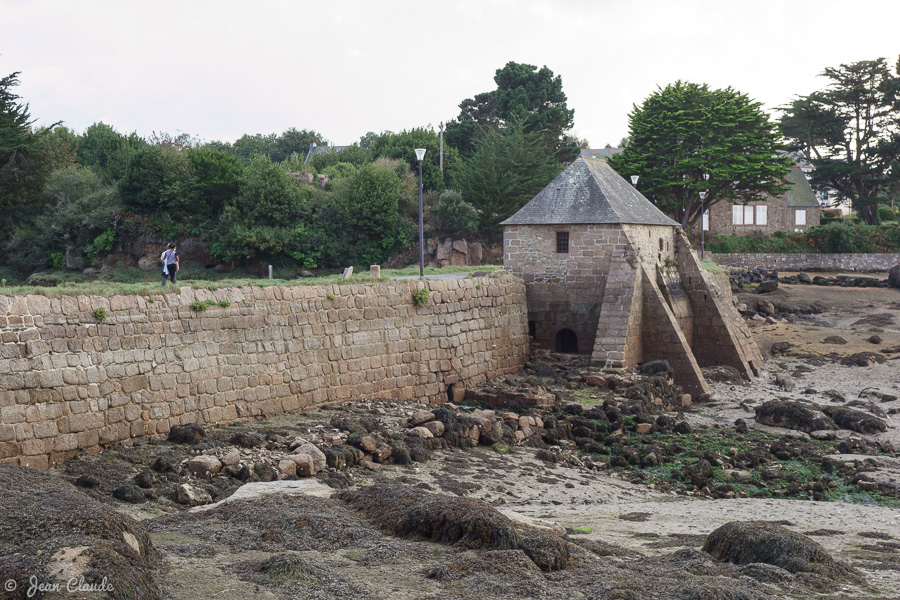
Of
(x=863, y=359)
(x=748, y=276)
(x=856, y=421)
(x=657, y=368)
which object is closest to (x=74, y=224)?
(x=657, y=368)

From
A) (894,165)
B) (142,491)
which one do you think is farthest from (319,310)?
(894,165)

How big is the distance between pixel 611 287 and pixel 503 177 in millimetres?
22060

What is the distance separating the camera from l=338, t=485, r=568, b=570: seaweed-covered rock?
26.3 ft

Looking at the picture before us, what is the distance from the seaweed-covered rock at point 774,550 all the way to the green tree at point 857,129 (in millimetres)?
54041

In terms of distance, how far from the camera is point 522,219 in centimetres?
2648

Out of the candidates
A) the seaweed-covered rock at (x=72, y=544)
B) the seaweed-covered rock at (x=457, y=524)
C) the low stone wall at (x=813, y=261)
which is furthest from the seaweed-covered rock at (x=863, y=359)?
the seaweed-covered rock at (x=72, y=544)

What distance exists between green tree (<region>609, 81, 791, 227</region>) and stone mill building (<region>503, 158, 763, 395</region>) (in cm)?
2038

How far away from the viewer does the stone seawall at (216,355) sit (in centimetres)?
1250

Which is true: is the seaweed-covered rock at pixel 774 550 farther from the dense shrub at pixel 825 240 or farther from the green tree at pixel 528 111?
the dense shrub at pixel 825 240

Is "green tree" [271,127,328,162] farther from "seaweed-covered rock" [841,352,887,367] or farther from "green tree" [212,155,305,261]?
"seaweed-covered rock" [841,352,887,367]

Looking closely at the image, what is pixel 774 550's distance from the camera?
8672 mm

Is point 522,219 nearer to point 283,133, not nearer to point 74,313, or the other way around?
point 74,313

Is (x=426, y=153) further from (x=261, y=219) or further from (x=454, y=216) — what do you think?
(x=261, y=219)

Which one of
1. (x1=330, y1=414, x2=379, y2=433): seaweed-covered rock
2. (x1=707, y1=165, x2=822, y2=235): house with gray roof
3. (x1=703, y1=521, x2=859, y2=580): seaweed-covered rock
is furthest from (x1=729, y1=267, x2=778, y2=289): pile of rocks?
(x1=703, y1=521, x2=859, y2=580): seaweed-covered rock
